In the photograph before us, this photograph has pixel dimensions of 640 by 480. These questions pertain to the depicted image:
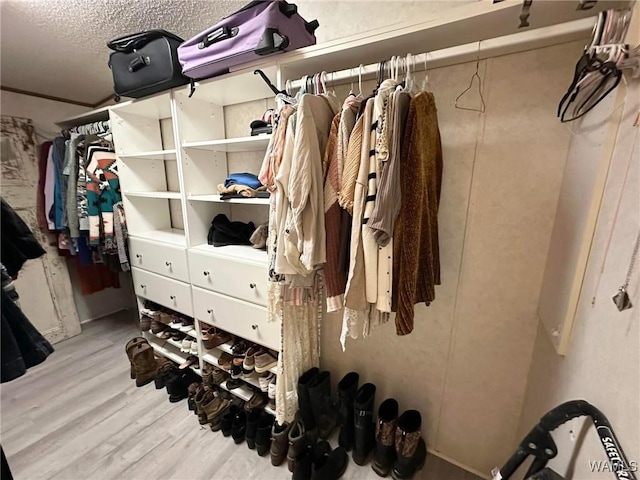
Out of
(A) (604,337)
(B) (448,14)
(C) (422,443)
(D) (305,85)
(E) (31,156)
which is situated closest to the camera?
(A) (604,337)

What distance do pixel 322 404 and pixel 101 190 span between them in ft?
7.04

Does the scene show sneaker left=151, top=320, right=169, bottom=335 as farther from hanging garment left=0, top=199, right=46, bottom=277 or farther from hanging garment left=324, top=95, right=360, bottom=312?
hanging garment left=324, top=95, right=360, bottom=312

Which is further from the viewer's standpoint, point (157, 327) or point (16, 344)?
point (157, 327)

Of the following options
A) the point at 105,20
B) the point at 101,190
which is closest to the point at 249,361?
the point at 101,190

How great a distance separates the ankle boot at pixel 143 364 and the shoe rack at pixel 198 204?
124 mm

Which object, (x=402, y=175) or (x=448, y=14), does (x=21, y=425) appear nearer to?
(x=402, y=175)

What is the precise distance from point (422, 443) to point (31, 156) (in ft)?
11.5

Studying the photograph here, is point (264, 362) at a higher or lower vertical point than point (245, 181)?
lower

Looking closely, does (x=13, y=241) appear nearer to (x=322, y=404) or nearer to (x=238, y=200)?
(x=238, y=200)

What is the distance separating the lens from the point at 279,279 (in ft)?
3.78

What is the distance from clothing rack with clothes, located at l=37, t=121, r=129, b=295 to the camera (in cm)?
204

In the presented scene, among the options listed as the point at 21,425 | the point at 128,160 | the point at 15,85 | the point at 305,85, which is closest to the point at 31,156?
the point at 15,85

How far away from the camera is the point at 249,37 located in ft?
3.55

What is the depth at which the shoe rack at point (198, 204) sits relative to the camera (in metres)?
1.46
